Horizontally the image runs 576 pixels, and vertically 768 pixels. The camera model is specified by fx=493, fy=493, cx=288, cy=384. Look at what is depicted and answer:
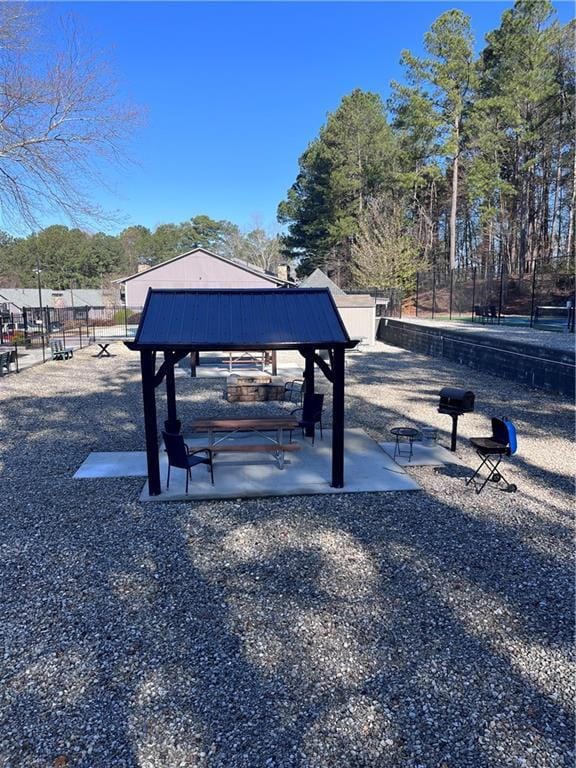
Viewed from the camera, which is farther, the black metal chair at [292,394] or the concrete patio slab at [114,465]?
the black metal chair at [292,394]

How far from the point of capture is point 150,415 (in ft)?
18.5

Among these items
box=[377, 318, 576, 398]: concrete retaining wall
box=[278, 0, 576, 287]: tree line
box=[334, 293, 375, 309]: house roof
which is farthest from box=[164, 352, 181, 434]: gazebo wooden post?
box=[278, 0, 576, 287]: tree line

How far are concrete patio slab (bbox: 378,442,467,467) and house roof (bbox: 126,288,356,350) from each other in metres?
2.26

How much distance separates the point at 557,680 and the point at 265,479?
3.86 metres

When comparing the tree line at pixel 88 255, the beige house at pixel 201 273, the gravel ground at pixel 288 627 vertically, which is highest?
the tree line at pixel 88 255

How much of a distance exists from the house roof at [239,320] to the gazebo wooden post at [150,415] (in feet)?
0.74

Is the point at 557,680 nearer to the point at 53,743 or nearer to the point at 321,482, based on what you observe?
the point at 53,743

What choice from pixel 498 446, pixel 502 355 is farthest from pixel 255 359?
pixel 498 446

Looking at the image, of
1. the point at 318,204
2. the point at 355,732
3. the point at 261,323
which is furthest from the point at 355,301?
the point at 318,204

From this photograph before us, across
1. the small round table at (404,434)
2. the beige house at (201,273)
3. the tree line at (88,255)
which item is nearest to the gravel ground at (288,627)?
the small round table at (404,434)

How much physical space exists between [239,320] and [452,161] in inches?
1462

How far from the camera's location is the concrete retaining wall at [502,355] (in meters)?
11.5

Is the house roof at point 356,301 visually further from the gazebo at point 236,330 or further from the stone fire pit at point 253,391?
the gazebo at point 236,330

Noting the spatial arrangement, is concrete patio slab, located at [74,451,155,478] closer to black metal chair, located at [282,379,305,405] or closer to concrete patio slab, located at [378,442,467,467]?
concrete patio slab, located at [378,442,467,467]
